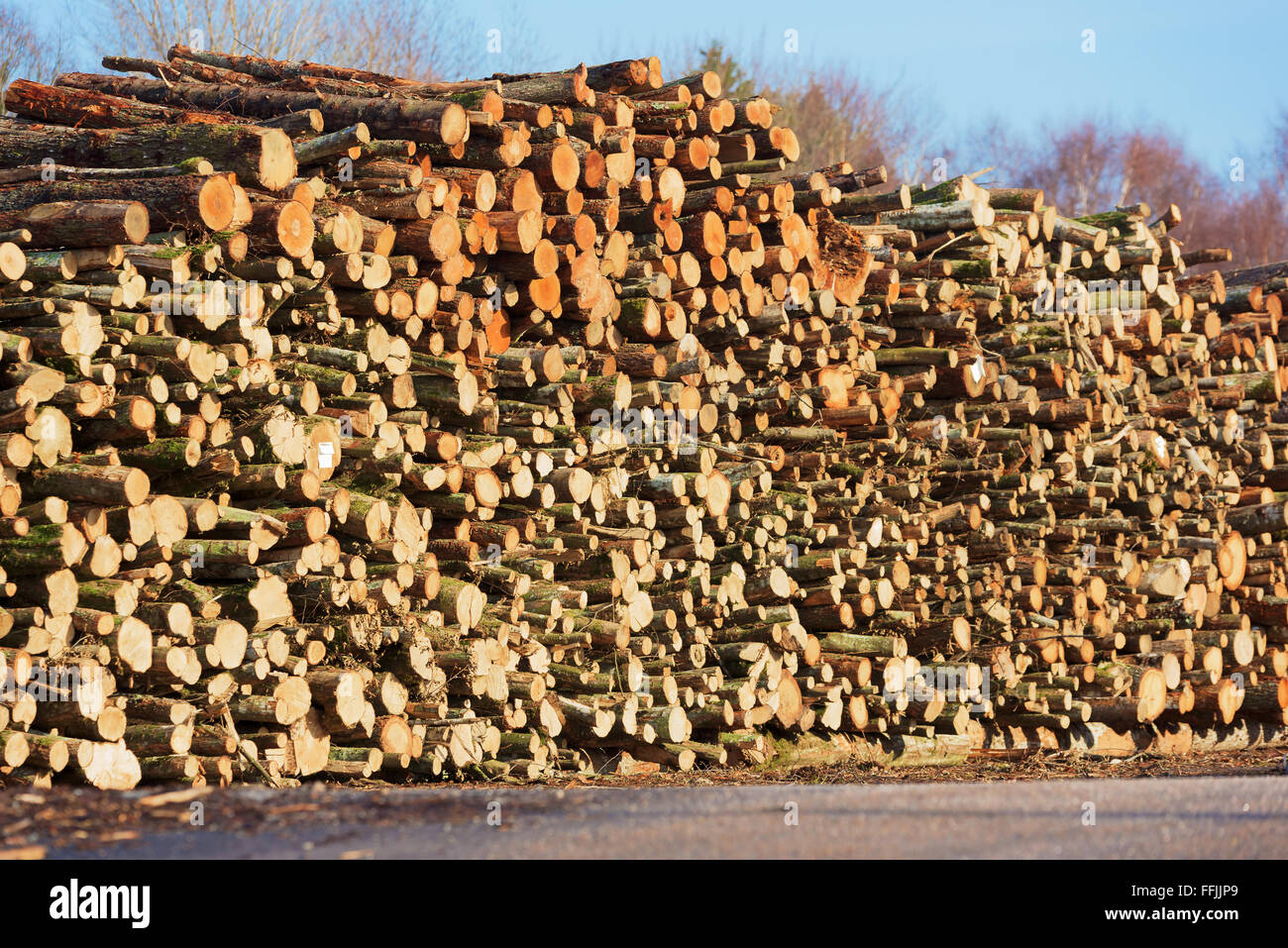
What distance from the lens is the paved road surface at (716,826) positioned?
12.4ft

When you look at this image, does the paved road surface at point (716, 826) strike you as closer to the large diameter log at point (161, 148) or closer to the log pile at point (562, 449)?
the log pile at point (562, 449)

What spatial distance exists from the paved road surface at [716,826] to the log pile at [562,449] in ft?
4.90

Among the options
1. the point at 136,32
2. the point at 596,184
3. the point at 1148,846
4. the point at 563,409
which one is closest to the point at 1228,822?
the point at 1148,846

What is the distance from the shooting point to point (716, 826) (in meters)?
4.15

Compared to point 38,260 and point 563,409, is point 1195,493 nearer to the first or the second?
point 563,409

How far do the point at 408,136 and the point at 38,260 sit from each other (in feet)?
6.05

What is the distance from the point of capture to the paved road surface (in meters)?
3.79

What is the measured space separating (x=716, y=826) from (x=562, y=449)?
3249mm

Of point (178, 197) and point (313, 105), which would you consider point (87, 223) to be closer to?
point (178, 197)

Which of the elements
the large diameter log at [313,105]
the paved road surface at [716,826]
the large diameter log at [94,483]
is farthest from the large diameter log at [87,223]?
the paved road surface at [716,826]

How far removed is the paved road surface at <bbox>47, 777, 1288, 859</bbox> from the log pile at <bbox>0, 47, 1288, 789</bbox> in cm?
149
